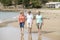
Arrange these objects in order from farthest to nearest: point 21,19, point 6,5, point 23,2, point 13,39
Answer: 1. point 6,5
2. point 23,2
3. point 13,39
4. point 21,19

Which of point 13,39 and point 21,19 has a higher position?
point 21,19

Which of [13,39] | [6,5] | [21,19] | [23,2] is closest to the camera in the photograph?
[21,19]

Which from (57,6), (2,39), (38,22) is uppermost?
(38,22)

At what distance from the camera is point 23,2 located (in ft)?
382

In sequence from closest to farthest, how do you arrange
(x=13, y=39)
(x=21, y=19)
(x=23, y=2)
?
(x=21, y=19) → (x=13, y=39) → (x=23, y=2)

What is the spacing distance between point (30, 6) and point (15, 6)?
9888 millimetres

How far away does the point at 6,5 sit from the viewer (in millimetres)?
124688

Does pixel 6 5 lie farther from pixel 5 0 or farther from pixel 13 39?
pixel 13 39

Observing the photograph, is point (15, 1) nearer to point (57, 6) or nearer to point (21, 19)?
point (57, 6)

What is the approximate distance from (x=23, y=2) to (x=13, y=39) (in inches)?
3999

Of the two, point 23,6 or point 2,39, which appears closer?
point 2,39

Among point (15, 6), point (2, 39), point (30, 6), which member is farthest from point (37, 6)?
point (2, 39)

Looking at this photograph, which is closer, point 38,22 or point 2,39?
point 38,22

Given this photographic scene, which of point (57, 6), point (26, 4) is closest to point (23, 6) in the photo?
point (26, 4)
